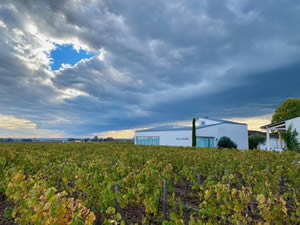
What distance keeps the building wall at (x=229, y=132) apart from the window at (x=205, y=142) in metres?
0.43

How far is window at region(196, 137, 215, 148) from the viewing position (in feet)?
84.0

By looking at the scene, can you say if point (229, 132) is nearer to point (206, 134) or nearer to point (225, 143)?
point (225, 143)

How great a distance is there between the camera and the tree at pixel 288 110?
26375mm

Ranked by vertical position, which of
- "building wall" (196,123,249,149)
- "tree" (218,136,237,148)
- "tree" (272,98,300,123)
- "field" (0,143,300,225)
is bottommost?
"field" (0,143,300,225)

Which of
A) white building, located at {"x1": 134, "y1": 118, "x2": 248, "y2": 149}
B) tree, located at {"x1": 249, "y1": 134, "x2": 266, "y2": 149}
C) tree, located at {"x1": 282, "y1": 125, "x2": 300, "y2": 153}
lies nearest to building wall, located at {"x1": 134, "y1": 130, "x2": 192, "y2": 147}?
white building, located at {"x1": 134, "y1": 118, "x2": 248, "y2": 149}

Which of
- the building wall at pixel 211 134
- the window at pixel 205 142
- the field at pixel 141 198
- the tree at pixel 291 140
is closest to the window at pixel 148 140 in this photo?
the building wall at pixel 211 134

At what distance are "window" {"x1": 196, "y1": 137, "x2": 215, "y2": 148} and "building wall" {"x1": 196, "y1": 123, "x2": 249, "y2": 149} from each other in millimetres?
430

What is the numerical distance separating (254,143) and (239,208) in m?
32.4

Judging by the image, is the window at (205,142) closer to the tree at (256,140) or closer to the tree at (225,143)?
the tree at (225,143)

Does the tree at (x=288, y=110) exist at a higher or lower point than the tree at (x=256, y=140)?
higher

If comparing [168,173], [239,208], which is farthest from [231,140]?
[239,208]

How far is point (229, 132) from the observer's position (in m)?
26.9

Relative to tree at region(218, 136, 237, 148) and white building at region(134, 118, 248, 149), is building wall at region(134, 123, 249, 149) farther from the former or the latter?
tree at region(218, 136, 237, 148)

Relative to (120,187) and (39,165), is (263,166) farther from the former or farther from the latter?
(39,165)
